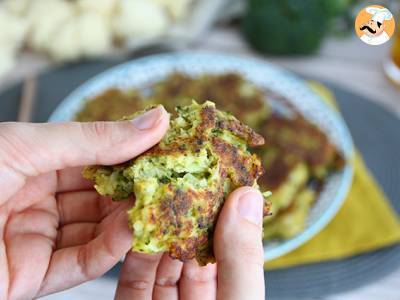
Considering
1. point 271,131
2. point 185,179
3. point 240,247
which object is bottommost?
point 240,247

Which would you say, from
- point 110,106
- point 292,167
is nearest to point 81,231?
point 110,106

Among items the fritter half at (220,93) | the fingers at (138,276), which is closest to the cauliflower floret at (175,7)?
the fritter half at (220,93)

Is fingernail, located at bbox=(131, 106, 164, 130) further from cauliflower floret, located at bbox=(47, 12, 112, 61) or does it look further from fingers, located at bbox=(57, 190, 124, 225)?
cauliflower floret, located at bbox=(47, 12, 112, 61)

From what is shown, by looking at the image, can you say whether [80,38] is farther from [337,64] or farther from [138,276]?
[138,276]

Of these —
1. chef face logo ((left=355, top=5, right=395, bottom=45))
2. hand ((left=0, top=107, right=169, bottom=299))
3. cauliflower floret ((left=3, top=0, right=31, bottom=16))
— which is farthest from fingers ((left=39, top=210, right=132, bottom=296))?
cauliflower floret ((left=3, top=0, right=31, bottom=16))

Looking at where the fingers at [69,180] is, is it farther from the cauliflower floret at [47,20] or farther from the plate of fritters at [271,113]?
the cauliflower floret at [47,20]

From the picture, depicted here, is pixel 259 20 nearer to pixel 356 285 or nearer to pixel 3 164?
pixel 356 285

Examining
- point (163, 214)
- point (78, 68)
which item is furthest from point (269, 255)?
point (78, 68)
